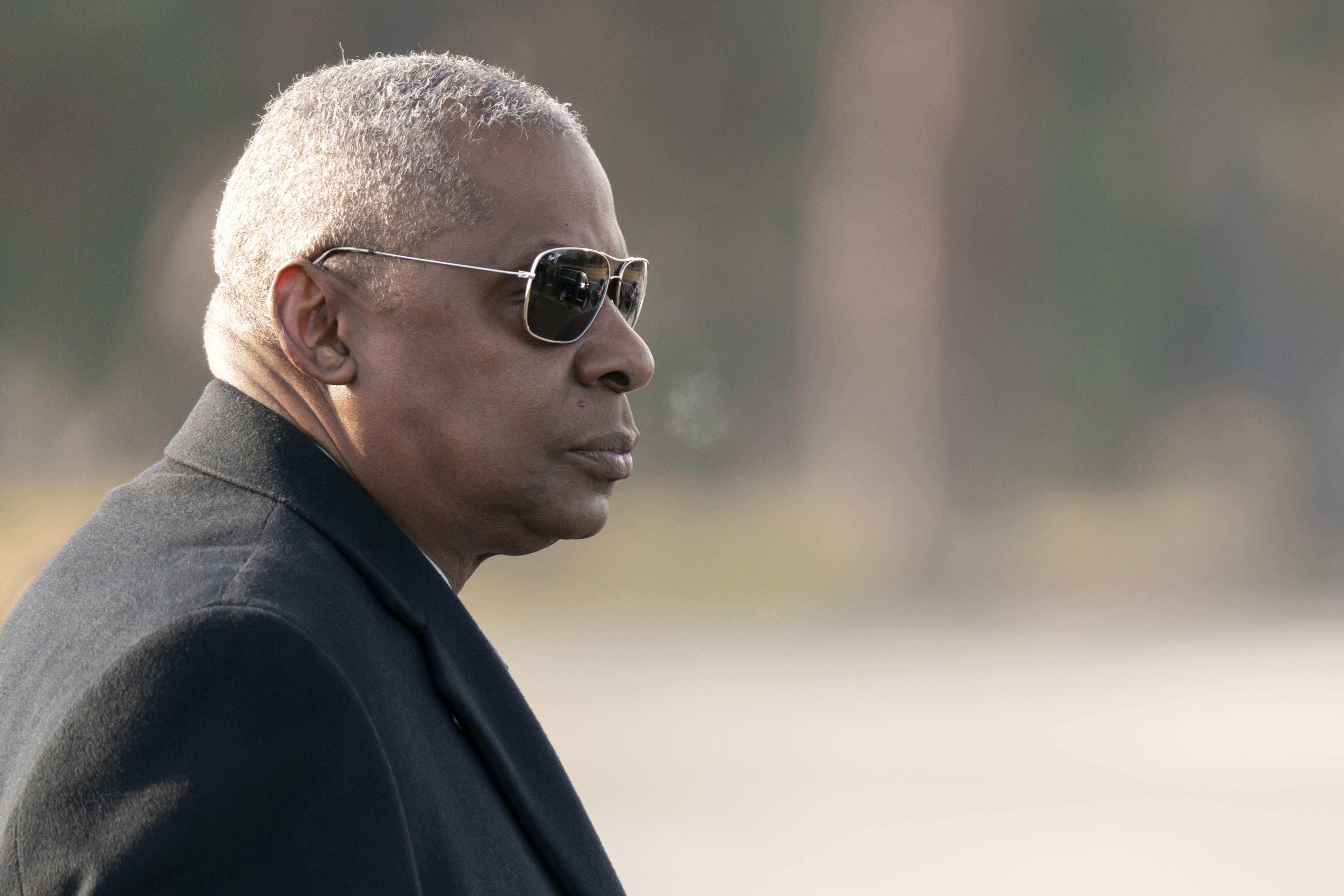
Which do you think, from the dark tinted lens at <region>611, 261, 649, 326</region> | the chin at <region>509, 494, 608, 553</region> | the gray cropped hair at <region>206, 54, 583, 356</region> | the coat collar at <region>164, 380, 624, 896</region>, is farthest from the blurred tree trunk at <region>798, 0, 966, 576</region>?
the coat collar at <region>164, 380, 624, 896</region>

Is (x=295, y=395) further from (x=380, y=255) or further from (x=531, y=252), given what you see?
(x=531, y=252)

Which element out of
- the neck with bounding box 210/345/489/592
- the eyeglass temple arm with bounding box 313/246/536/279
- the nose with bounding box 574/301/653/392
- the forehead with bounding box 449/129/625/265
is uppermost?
the forehead with bounding box 449/129/625/265

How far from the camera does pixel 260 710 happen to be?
856mm

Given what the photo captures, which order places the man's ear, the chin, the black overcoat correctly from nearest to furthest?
the black overcoat
the man's ear
the chin

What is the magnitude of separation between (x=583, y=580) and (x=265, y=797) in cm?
715

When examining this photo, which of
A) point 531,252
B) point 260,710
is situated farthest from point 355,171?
point 260,710

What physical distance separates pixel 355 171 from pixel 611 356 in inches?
13.4

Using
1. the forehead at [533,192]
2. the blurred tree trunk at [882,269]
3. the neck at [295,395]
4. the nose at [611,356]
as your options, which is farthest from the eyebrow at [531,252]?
the blurred tree trunk at [882,269]

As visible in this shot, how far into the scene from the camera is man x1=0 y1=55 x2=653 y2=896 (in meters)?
0.84

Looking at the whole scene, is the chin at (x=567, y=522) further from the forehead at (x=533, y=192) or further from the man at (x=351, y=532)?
the forehead at (x=533, y=192)

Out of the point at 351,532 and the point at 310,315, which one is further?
the point at 310,315

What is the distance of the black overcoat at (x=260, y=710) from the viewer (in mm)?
831

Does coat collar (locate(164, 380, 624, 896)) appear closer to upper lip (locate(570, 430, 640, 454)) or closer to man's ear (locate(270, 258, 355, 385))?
man's ear (locate(270, 258, 355, 385))

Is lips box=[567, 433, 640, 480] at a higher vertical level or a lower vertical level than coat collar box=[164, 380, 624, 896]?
higher
